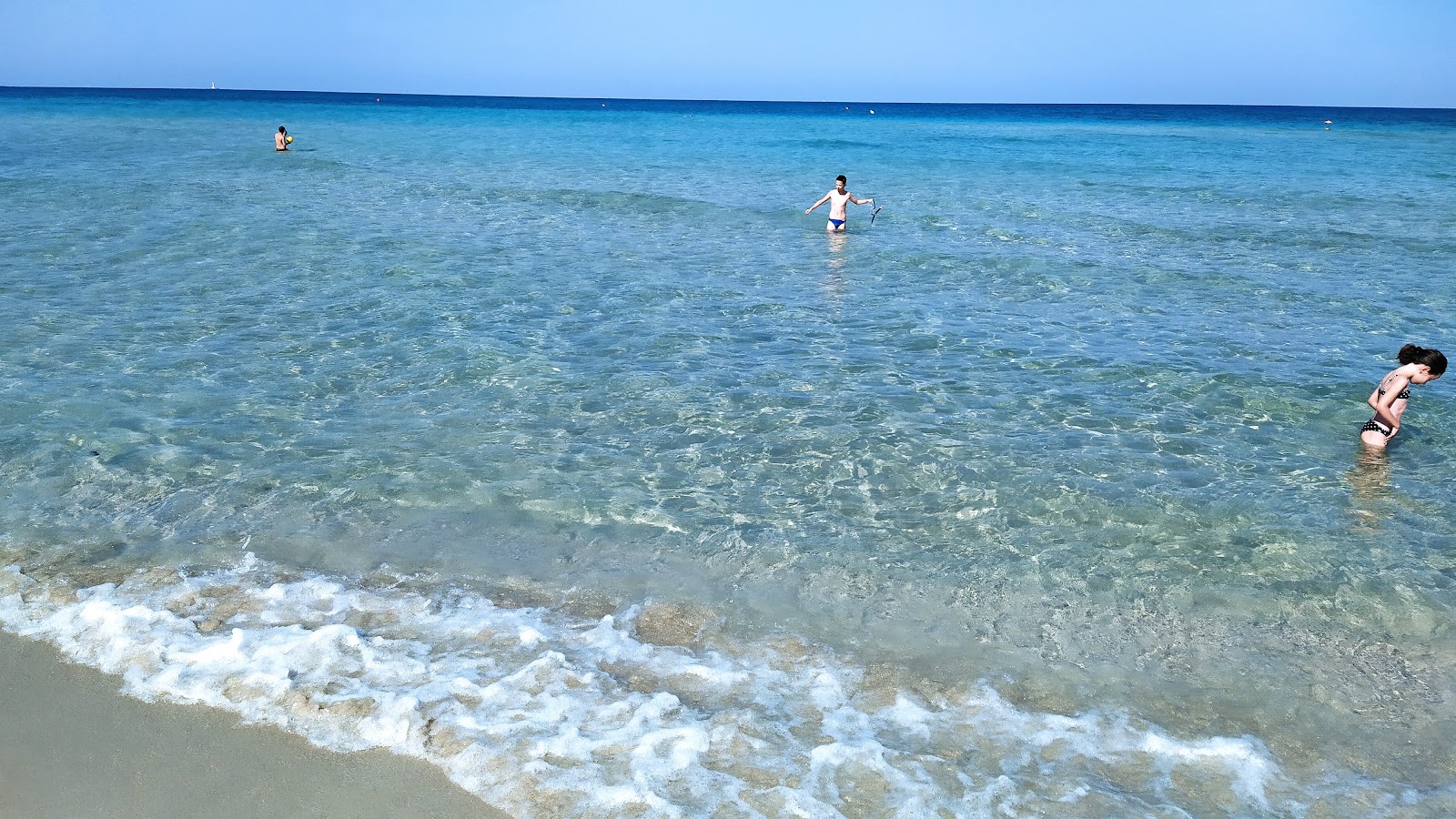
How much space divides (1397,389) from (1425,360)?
366 mm

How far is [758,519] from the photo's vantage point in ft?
27.3

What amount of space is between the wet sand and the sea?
6.5 inches

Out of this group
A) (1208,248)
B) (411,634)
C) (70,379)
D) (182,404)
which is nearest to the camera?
(411,634)

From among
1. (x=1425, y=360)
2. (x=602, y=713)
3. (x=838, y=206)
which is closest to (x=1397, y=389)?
(x=1425, y=360)

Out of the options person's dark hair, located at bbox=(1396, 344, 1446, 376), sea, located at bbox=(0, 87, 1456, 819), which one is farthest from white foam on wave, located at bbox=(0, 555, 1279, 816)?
person's dark hair, located at bbox=(1396, 344, 1446, 376)

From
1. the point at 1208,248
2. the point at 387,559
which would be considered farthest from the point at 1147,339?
the point at 387,559

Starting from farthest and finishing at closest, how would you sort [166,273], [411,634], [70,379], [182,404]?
[166,273] → [70,379] → [182,404] → [411,634]

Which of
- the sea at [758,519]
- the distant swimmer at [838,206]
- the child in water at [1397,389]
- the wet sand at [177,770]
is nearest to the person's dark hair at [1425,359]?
the child in water at [1397,389]

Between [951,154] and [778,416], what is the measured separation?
44.3m

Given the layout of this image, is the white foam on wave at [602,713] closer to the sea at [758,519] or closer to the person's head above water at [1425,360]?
the sea at [758,519]

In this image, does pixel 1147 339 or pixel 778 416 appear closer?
pixel 778 416

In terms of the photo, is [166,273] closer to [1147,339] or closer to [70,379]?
[70,379]

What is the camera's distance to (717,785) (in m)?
5.10

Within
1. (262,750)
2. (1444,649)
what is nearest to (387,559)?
(262,750)
